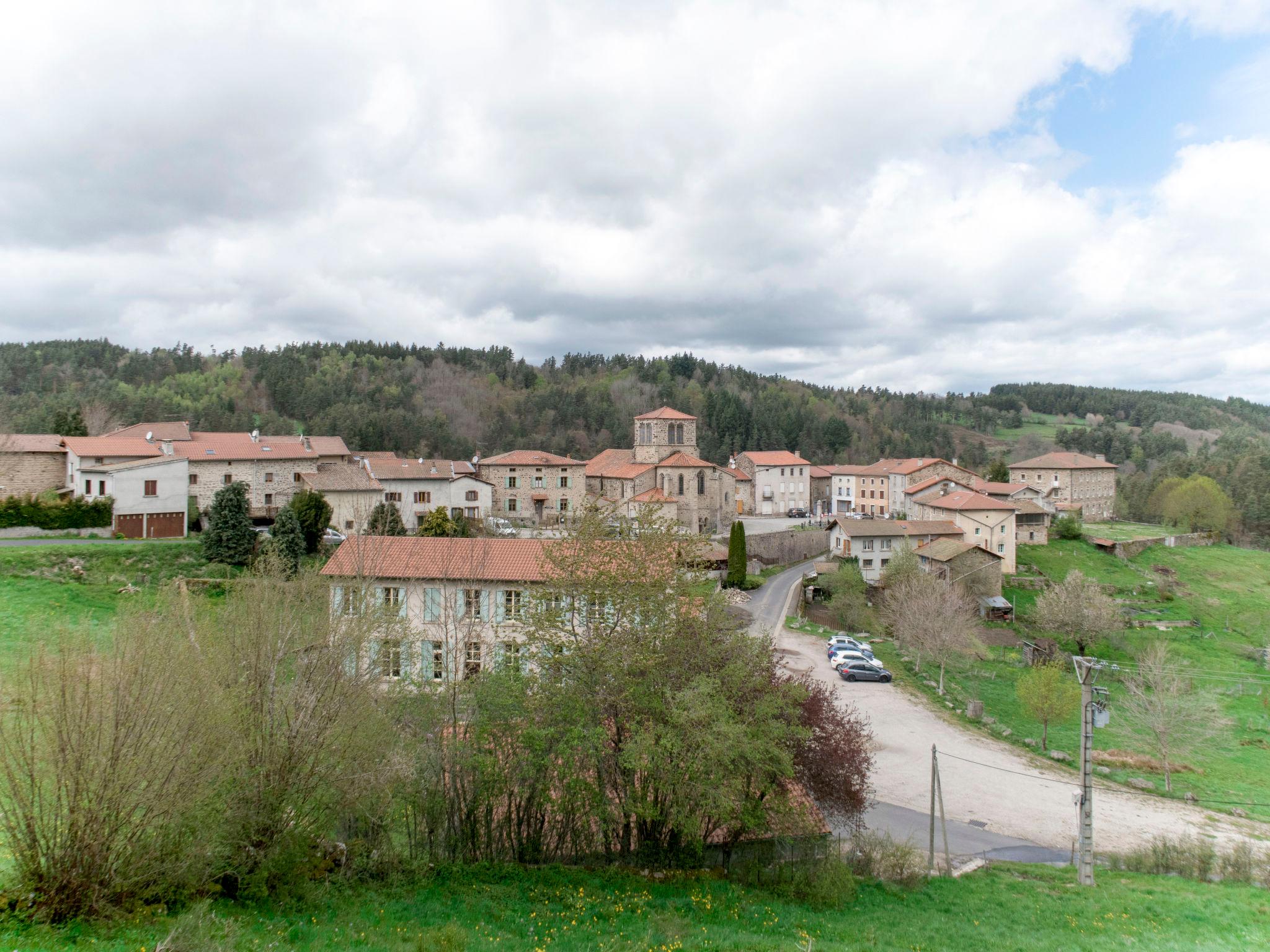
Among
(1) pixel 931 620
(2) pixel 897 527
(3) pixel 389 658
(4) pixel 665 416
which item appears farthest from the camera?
(4) pixel 665 416

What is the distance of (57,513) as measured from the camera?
32.9 meters

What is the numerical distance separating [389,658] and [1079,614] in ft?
123

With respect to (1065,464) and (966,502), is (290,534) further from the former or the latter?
(1065,464)

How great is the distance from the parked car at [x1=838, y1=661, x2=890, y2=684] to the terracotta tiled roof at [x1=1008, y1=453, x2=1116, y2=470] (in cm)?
6051

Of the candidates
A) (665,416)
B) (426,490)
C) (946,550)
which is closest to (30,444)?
(426,490)

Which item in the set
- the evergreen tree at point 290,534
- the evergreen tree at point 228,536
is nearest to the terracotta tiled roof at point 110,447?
the evergreen tree at point 228,536

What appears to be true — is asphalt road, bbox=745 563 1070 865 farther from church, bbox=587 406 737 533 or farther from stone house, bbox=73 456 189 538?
stone house, bbox=73 456 189 538

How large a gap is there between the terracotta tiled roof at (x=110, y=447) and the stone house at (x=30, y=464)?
826 millimetres

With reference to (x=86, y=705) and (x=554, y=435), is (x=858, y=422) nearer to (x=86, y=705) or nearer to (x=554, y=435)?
(x=554, y=435)

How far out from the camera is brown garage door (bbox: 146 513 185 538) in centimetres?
3550

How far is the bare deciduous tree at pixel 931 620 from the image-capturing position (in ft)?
94.8

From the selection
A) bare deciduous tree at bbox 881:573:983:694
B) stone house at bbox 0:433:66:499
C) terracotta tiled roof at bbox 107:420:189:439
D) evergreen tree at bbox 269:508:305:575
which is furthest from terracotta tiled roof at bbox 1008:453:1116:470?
stone house at bbox 0:433:66:499

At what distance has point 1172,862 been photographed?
14.9 m

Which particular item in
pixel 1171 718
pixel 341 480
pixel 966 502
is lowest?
pixel 1171 718
